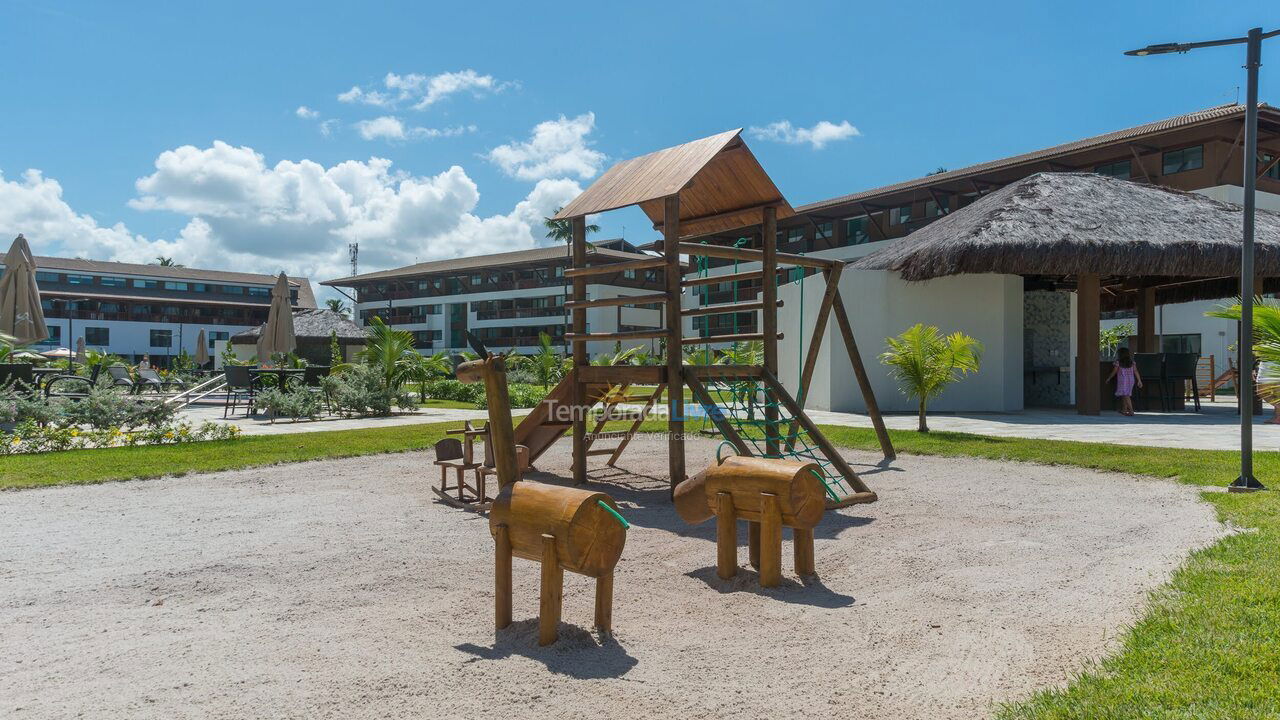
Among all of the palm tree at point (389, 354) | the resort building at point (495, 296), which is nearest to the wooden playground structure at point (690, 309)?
the palm tree at point (389, 354)

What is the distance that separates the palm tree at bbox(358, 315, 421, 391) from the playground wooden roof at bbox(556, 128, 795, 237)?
1113cm

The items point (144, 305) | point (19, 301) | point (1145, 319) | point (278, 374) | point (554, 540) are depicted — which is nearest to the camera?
point (554, 540)

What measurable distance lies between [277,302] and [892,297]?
13192 mm

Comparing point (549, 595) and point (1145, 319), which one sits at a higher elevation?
point (1145, 319)

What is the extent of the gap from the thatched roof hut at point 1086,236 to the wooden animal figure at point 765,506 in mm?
12213

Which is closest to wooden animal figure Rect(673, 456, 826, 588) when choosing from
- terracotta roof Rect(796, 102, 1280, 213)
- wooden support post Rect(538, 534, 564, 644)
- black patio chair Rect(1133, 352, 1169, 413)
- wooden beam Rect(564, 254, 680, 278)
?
wooden support post Rect(538, 534, 564, 644)

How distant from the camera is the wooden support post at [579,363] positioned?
8648 mm

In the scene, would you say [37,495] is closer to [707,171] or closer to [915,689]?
[707,171]

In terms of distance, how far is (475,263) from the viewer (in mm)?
58969

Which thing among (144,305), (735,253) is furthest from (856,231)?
(144,305)

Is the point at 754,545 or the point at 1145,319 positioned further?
the point at 1145,319

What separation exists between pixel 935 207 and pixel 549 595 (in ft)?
126

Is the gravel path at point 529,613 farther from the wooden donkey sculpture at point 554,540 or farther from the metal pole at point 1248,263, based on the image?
the metal pole at point 1248,263

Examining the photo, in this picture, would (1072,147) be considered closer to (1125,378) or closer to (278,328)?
(1125,378)
